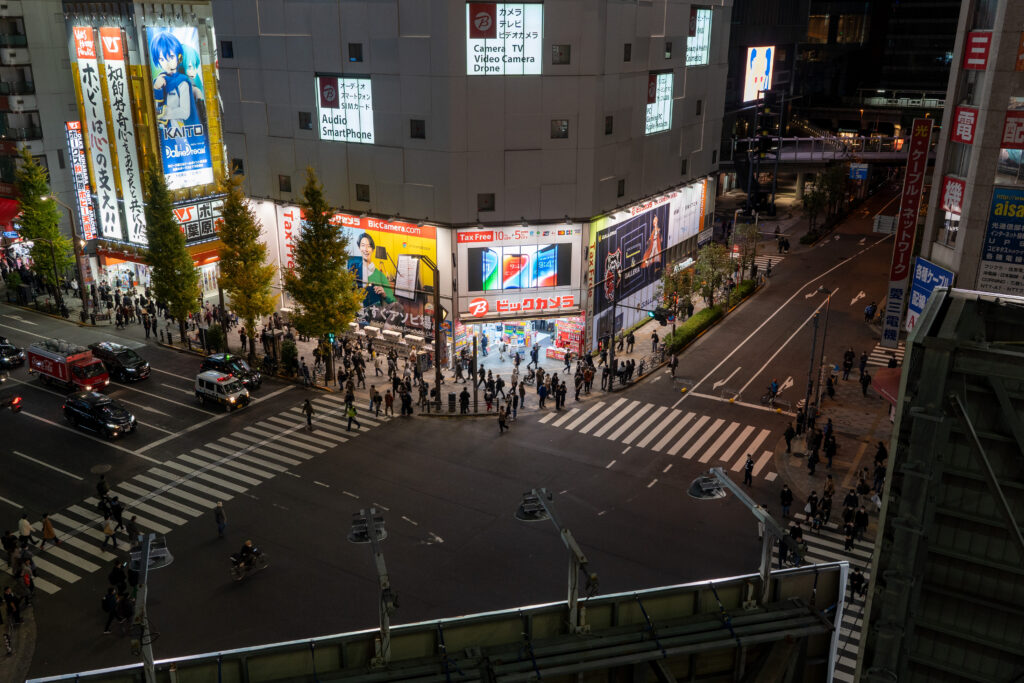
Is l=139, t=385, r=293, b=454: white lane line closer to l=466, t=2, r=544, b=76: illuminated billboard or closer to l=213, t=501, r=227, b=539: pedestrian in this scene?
l=213, t=501, r=227, b=539: pedestrian

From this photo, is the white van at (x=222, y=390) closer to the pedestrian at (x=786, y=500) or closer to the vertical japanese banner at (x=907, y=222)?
the pedestrian at (x=786, y=500)

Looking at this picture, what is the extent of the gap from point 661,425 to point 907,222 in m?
14.4

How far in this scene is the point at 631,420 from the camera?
3931cm

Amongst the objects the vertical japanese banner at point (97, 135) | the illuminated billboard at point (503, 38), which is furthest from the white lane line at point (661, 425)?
the vertical japanese banner at point (97, 135)

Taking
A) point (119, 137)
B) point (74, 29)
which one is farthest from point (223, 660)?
point (74, 29)

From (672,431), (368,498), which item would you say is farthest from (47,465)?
(672,431)

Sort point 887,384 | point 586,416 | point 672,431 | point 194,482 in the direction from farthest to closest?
point 586,416 < point 672,431 < point 887,384 < point 194,482

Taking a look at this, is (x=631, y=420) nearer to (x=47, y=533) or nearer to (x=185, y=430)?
(x=185, y=430)

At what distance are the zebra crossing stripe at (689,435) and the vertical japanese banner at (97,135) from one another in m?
41.8

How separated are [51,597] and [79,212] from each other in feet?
131

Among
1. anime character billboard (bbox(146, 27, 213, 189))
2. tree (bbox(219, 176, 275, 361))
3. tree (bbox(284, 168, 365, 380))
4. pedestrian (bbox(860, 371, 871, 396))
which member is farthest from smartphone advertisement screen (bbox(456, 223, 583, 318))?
anime character billboard (bbox(146, 27, 213, 189))

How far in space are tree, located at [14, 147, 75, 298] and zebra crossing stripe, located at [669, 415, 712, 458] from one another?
43935mm

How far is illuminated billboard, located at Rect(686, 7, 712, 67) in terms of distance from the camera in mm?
54219

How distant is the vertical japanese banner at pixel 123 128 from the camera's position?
51.9 m
